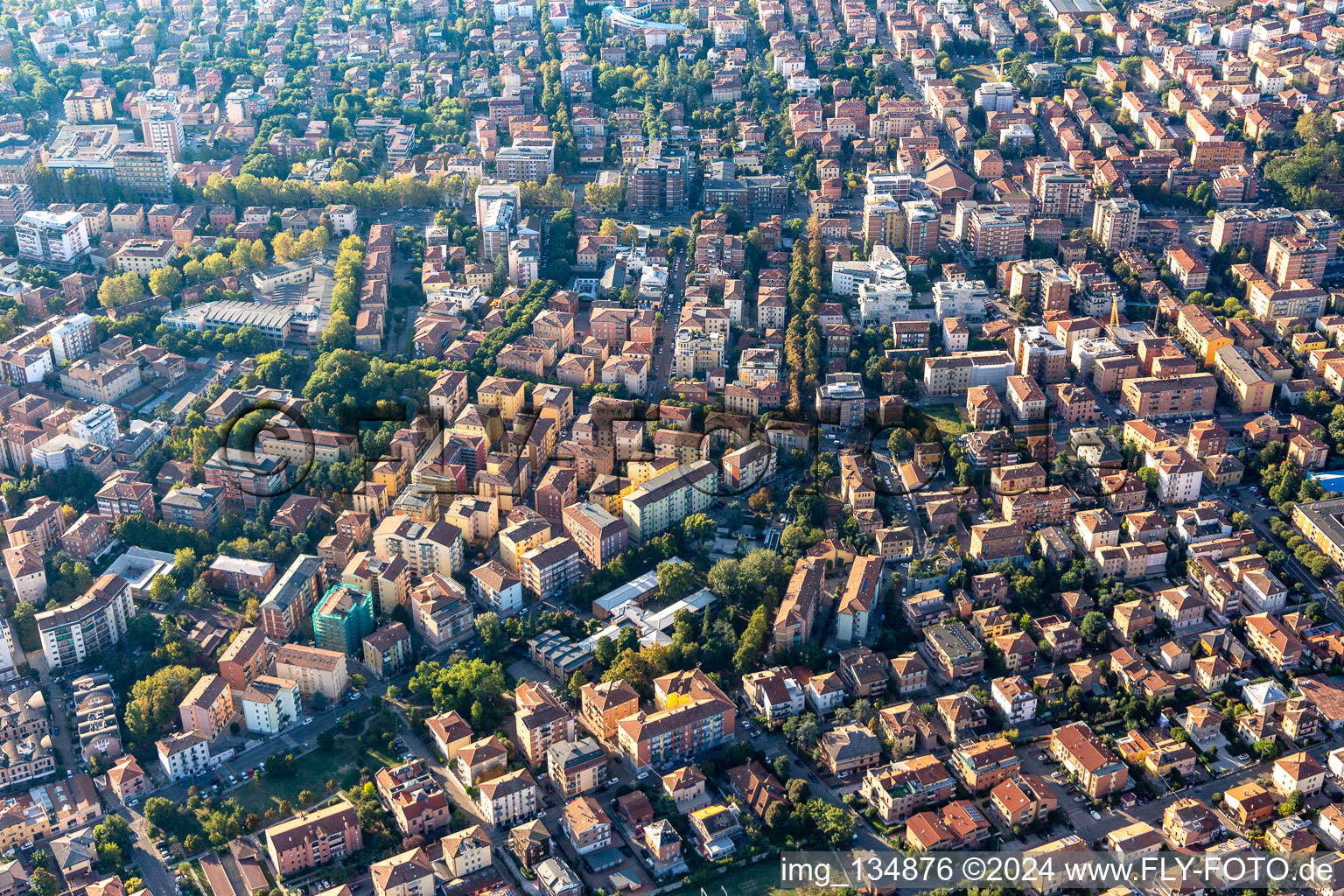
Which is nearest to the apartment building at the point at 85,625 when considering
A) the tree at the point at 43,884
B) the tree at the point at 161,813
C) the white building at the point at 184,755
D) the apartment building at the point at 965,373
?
the white building at the point at 184,755

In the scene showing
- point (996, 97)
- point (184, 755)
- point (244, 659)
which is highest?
point (996, 97)

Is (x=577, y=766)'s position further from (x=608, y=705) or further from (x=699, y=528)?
(x=699, y=528)

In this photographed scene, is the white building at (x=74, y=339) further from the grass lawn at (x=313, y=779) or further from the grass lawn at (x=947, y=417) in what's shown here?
the grass lawn at (x=947, y=417)

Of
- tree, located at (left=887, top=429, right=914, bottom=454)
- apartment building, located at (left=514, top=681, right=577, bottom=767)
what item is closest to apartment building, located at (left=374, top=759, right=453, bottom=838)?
apartment building, located at (left=514, top=681, right=577, bottom=767)

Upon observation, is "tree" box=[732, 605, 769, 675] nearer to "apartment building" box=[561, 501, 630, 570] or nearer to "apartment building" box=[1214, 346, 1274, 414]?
"apartment building" box=[561, 501, 630, 570]

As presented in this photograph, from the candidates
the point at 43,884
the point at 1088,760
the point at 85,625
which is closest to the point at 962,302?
the point at 1088,760
